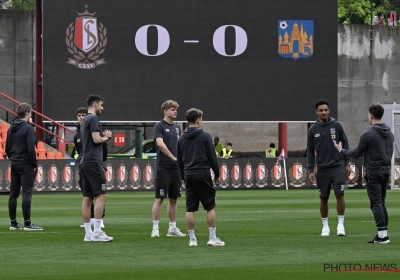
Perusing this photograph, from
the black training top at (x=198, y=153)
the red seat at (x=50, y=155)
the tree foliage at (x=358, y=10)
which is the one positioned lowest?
the red seat at (x=50, y=155)

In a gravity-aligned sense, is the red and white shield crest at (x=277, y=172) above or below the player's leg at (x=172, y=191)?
below

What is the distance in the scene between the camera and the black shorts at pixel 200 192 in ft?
44.7

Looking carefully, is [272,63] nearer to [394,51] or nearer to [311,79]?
[311,79]

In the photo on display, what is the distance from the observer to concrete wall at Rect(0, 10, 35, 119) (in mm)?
44562

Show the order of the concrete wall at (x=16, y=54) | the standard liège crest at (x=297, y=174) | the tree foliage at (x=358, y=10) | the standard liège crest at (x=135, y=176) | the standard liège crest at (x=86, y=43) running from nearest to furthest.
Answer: the standard liège crest at (x=135, y=176)
the standard liège crest at (x=86, y=43)
the standard liège crest at (x=297, y=174)
the concrete wall at (x=16, y=54)
the tree foliage at (x=358, y=10)

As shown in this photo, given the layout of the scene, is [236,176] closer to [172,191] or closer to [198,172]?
[172,191]

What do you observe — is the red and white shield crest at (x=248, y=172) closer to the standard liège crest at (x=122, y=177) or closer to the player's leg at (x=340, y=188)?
the standard liège crest at (x=122, y=177)

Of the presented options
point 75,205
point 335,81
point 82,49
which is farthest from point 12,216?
point 335,81

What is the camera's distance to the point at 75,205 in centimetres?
2606

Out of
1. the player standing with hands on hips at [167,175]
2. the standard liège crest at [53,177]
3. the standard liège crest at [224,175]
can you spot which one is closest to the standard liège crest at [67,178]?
the standard liège crest at [53,177]

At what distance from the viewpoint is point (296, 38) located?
3603cm

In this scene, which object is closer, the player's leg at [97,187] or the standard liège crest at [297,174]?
the player's leg at [97,187]

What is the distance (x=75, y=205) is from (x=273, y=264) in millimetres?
15075

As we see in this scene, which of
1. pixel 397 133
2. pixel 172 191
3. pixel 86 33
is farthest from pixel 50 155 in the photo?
pixel 172 191
